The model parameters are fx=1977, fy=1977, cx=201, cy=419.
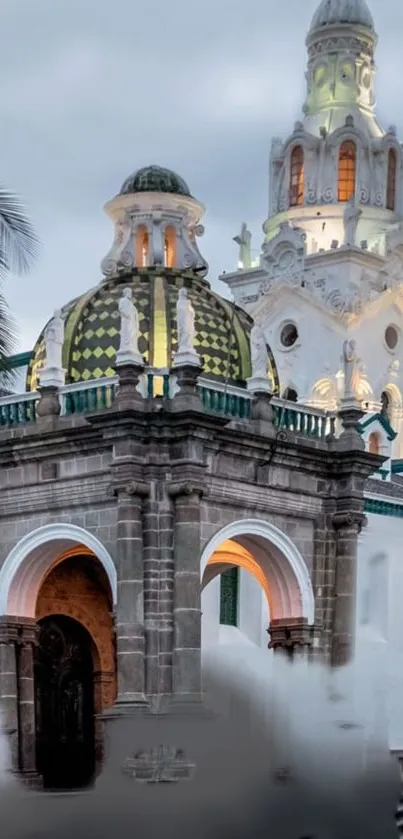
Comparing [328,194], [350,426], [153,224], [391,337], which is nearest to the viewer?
[350,426]

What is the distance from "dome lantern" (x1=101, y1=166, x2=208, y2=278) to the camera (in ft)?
108

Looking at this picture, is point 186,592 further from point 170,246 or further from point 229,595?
point 229,595

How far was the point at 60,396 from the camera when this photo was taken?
30719mm

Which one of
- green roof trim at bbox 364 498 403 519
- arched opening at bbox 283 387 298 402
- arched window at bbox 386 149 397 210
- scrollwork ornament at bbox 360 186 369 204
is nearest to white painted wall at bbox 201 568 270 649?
green roof trim at bbox 364 498 403 519

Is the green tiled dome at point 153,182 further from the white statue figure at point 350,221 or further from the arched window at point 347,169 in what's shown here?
the arched window at point 347,169

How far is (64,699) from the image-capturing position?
3384 centimetres

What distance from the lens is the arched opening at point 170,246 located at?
108 feet

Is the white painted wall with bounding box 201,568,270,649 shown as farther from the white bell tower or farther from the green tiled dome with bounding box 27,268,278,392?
the green tiled dome with bounding box 27,268,278,392

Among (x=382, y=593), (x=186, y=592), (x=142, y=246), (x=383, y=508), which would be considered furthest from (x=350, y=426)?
(x=382, y=593)

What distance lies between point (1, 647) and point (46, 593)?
110 inches

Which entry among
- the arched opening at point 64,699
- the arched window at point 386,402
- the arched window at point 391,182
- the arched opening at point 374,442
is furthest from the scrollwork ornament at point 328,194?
the arched opening at point 64,699

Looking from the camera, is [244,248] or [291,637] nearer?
[291,637]

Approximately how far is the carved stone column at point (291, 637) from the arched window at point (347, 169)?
33092 millimetres

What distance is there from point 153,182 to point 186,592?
25.5 feet
